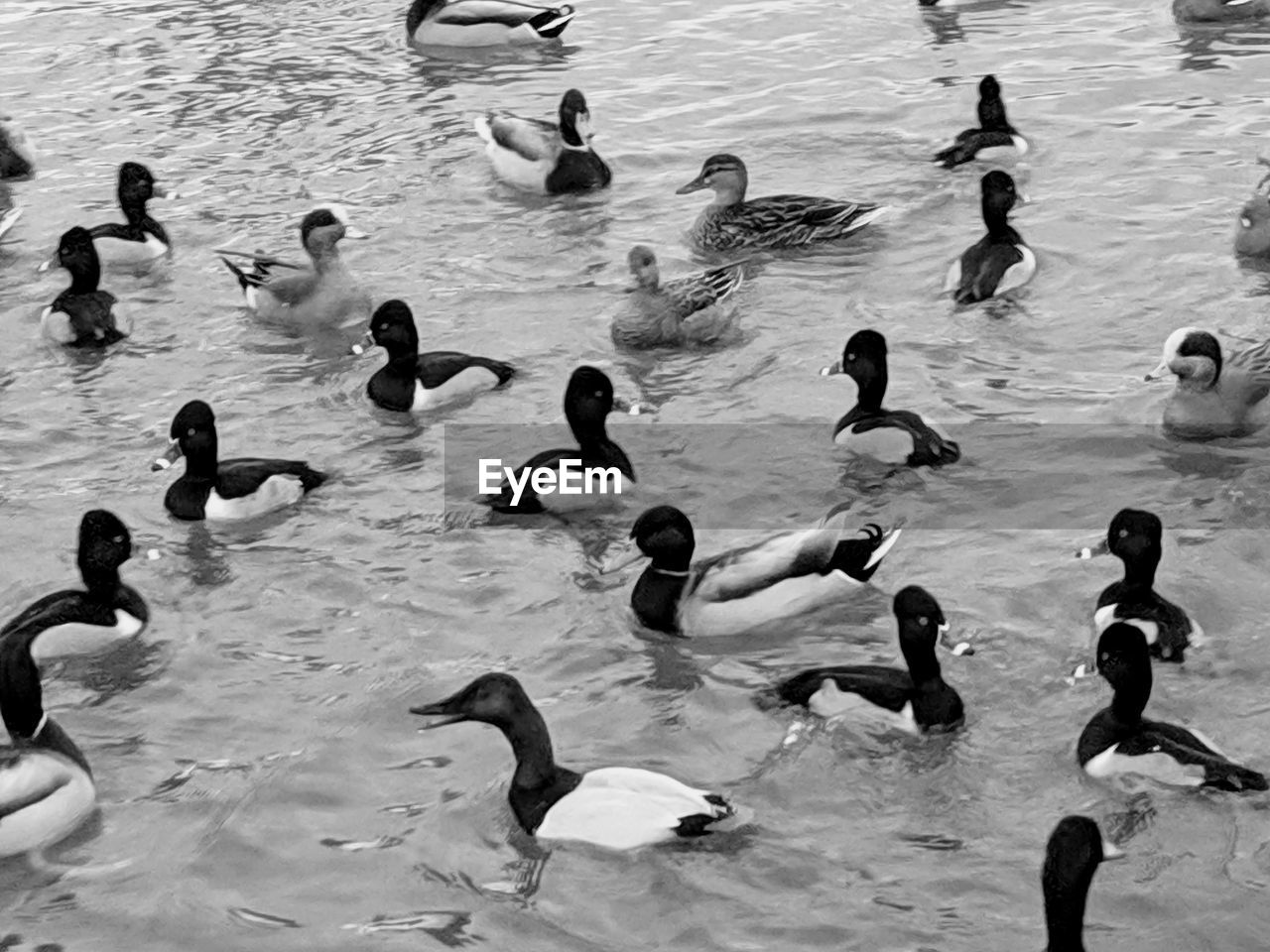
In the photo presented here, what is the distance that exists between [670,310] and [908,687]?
4288mm

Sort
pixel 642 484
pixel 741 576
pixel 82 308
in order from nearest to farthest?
1. pixel 741 576
2. pixel 642 484
3. pixel 82 308

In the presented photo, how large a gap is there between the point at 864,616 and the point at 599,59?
30.3 feet

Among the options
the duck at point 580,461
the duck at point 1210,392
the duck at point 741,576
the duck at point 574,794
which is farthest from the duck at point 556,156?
the duck at point 574,794

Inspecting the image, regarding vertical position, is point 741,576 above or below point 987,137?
below

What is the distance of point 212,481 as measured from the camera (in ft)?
33.9

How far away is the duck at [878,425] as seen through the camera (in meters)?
10.3

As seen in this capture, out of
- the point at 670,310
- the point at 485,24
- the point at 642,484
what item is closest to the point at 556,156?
the point at 670,310

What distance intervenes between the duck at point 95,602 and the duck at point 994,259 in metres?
5.21

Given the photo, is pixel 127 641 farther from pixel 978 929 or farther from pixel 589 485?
pixel 978 929

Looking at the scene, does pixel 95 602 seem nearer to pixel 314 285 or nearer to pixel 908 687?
pixel 908 687

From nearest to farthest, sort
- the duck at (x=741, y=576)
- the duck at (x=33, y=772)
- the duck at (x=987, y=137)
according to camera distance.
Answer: the duck at (x=33, y=772)
the duck at (x=741, y=576)
the duck at (x=987, y=137)

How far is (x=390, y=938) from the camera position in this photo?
281 inches

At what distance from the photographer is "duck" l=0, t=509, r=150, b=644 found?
9031mm

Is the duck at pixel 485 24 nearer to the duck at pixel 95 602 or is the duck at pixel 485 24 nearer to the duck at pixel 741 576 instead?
the duck at pixel 95 602
